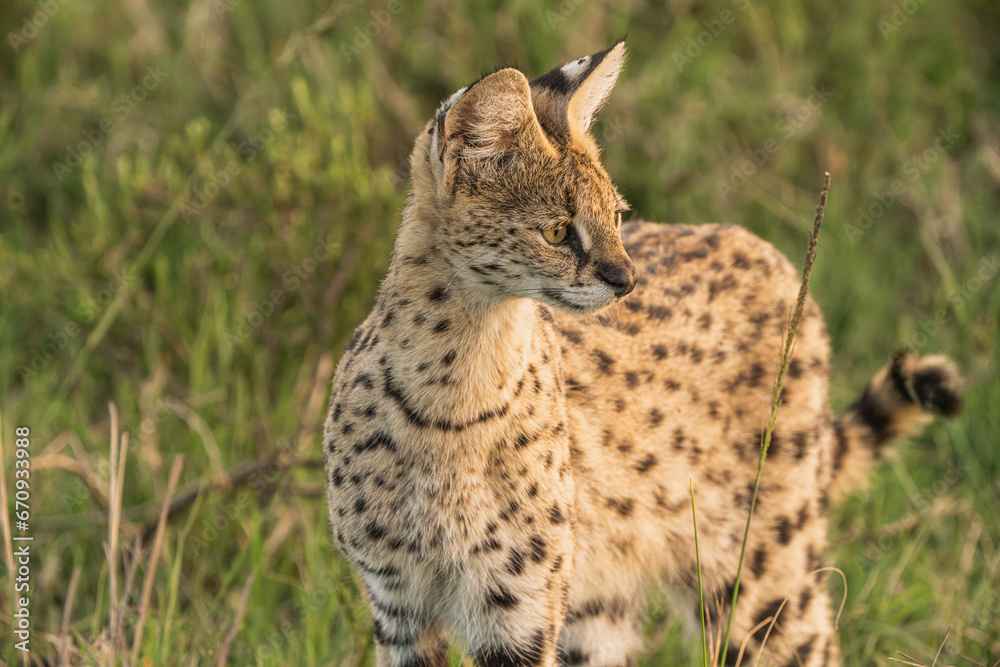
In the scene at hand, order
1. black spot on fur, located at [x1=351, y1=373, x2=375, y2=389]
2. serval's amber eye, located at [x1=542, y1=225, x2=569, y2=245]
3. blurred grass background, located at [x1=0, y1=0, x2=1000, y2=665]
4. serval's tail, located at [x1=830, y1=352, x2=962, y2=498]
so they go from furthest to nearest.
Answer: blurred grass background, located at [x1=0, y1=0, x2=1000, y2=665] → serval's tail, located at [x1=830, y1=352, x2=962, y2=498] → black spot on fur, located at [x1=351, y1=373, x2=375, y2=389] → serval's amber eye, located at [x1=542, y1=225, x2=569, y2=245]

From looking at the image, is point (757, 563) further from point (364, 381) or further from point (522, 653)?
point (364, 381)

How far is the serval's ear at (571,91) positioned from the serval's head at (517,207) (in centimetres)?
4

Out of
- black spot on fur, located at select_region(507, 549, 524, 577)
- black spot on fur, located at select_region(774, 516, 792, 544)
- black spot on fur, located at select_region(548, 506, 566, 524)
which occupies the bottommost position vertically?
black spot on fur, located at select_region(774, 516, 792, 544)

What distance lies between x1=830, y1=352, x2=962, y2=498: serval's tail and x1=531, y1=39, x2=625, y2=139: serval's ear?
151 cm

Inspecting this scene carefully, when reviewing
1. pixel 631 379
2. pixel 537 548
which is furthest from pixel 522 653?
pixel 631 379

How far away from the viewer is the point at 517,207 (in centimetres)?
276

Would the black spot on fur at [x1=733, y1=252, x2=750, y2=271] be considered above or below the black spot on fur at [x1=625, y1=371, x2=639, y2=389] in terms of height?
above

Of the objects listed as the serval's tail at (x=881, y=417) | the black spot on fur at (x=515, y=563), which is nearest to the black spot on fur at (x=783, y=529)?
the serval's tail at (x=881, y=417)

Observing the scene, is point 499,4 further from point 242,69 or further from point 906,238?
point 906,238

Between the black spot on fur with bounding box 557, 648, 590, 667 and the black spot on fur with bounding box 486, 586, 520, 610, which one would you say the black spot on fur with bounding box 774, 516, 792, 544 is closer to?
the black spot on fur with bounding box 557, 648, 590, 667

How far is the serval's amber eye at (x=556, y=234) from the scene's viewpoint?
2.72 metres

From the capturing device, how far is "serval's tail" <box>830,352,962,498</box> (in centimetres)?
380

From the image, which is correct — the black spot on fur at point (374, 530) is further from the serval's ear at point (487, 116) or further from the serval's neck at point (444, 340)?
the serval's ear at point (487, 116)

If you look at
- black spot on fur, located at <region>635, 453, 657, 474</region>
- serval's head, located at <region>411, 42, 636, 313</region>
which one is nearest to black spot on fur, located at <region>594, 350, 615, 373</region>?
black spot on fur, located at <region>635, 453, 657, 474</region>
